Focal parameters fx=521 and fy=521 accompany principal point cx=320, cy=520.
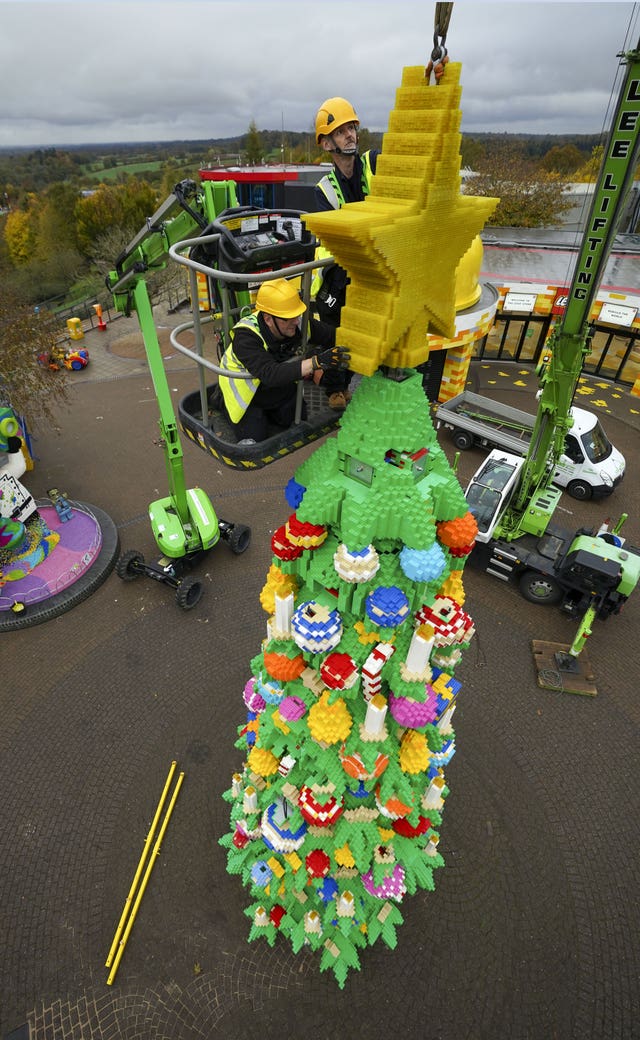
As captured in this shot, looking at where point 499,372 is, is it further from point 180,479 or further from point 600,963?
point 600,963

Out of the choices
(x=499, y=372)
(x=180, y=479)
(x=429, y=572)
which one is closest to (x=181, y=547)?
(x=180, y=479)

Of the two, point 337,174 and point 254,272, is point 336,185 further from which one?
point 254,272

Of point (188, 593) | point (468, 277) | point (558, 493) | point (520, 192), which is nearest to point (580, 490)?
point (558, 493)

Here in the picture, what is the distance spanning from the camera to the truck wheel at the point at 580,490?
16219 millimetres

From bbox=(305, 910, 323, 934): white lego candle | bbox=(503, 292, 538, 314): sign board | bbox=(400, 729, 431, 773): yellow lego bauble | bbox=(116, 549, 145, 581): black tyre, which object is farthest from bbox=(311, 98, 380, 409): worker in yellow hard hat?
bbox=(503, 292, 538, 314): sign board

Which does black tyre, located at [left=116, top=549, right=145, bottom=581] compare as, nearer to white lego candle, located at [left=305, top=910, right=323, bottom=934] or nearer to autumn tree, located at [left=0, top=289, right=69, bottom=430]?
autumn tree, located at [left=0, top=289, right=69, bottom=430]

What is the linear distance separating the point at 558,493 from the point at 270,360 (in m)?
11.1

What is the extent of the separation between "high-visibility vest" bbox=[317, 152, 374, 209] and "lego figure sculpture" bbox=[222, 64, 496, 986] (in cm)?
210

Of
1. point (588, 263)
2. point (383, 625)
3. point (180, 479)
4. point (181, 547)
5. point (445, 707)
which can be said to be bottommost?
point (181, 547)

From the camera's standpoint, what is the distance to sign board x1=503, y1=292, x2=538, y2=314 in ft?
74.6

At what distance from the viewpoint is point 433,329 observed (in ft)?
13.0

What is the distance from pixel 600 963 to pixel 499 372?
73.0 ft

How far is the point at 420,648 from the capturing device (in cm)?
441


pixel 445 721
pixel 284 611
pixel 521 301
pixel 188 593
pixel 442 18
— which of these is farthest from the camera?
pixel 521 301
